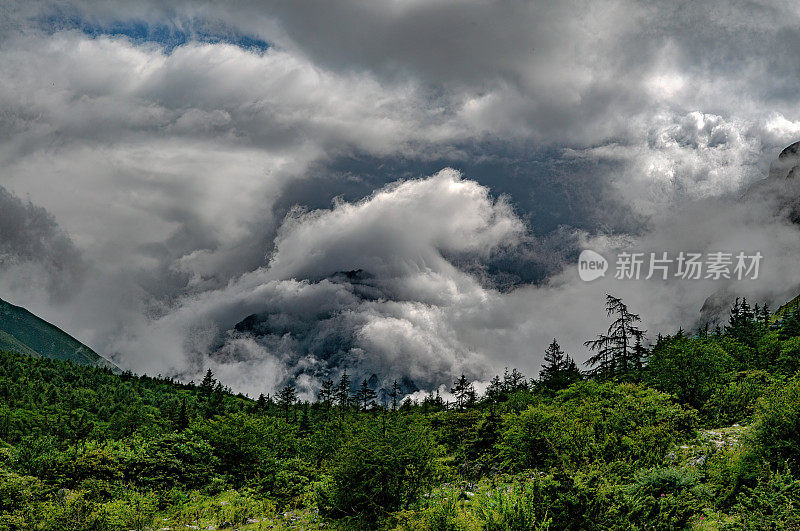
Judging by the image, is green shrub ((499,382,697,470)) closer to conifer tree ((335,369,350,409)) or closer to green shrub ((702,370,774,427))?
green shrub ((702,370,774,427))

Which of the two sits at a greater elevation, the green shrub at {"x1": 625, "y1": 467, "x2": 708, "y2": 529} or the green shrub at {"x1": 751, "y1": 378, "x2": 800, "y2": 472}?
the green shrub at {"x1": 751, "y1": 378, "x2": 800, "y2": 472}

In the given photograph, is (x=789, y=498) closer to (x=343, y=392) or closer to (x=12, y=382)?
(x=12, y=382)

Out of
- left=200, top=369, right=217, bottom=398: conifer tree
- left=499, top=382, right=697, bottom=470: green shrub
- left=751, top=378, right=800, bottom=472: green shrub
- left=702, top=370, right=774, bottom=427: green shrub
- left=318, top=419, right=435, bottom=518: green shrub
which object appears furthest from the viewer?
left=200, top=369, right=217, bottom=398: conifer tree

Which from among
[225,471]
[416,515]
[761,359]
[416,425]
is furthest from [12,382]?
[761,359]

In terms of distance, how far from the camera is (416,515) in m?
12.9

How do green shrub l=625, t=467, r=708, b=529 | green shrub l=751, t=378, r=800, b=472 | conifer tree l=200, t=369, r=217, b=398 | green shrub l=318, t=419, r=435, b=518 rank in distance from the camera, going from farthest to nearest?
conifer tree l=200, t=369, r=217, b=398 → green shrub l=318, t=419, r=435, b=518 → green shrub l=751, t=378, r=800, b=472 → green shrub l=625, t=467, r=708, b=529

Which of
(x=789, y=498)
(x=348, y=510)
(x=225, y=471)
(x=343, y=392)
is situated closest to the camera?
(x=789, y=498)

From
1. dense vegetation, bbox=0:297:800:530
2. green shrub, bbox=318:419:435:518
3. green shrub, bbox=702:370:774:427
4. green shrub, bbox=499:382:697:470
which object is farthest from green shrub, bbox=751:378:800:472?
green shrub, bbox=702:370:774:427

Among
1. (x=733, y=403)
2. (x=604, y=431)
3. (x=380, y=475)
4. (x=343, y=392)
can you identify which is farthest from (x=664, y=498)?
(x=343, y=392)

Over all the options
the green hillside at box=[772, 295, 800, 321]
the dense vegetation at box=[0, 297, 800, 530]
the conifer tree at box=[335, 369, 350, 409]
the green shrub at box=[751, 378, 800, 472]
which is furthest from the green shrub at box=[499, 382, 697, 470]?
the green hillside at box=[772, 295, 800, 321]

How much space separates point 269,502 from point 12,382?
65.5m

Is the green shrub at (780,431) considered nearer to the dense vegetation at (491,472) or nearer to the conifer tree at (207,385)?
the dense vegetation at (491,472)

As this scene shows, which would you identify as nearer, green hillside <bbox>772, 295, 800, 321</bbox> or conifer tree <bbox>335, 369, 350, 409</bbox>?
conifer tree <bbox>335, 369, 350, 409</bbox>

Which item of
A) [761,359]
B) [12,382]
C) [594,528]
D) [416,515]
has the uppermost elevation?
[761,359]
